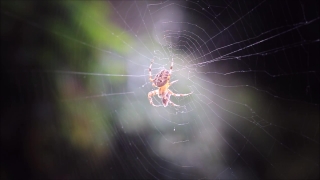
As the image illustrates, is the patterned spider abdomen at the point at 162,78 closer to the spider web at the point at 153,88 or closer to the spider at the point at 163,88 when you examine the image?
the spider at the point at 163,88

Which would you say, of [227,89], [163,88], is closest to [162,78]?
[163,88]

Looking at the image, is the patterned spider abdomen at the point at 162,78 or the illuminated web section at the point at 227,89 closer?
the illuminated web section at the point at 227,89

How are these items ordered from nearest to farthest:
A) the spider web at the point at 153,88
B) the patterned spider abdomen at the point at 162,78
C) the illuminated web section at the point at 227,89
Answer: the spider web at the point at 153,88
the illuminated web section at the point at 227,89
the patterned spider abdomen at the point at 162,78

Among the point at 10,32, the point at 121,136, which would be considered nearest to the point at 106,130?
the point at 121,136

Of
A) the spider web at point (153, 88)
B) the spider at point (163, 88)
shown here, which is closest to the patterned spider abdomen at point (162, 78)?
the spider at point (163, 88)

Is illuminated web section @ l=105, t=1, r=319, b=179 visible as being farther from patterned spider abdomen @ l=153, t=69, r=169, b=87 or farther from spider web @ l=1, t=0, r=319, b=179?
patterned spider abdomen @ l=153, t=69, r=169, b=87

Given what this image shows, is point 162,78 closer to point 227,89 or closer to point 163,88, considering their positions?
point 163,88

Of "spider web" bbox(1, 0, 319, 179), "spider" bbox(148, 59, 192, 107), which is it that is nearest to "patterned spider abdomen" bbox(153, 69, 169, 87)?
"spider" bbox(148, 59, 192, 107)

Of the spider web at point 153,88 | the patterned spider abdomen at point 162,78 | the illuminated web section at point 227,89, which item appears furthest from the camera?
the patterned spider abdomen at point 162,78

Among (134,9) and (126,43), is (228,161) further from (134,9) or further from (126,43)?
(134,9)

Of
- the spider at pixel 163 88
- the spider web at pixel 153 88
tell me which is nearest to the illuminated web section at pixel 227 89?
the spider web at pixel 153 88
